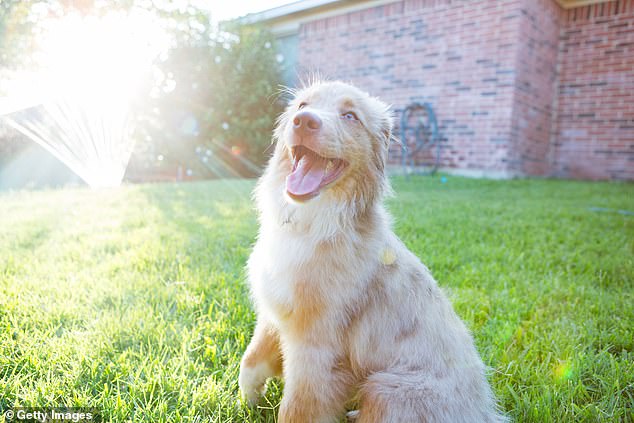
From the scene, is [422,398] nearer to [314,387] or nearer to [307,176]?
[314,387]

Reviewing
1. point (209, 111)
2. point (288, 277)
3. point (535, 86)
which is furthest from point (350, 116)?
point (209, 111)

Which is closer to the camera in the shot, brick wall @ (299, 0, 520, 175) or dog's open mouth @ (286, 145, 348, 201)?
dog's open mouth @ (286, 145, 348, 201)

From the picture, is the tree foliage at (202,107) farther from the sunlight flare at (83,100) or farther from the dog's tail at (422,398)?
the dog's tail at (422,398)

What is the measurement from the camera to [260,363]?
6.29 ft

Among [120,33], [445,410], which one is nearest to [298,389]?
[445,410]

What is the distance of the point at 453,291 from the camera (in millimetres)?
2992

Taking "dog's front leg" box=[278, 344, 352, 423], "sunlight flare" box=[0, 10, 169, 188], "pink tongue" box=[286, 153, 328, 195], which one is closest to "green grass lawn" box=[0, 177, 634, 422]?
"dog's front leg" box=[278, 344, 352, 423]

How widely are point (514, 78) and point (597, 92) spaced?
2.50m

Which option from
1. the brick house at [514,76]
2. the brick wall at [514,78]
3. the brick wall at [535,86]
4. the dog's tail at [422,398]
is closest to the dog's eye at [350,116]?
the dog's tail at [422,398]

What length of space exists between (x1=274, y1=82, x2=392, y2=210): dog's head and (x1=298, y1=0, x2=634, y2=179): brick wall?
23.0ft

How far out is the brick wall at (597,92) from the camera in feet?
31.6

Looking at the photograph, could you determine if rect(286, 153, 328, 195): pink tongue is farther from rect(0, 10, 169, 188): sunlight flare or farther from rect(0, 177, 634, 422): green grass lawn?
rect(0, 10, 169, 188): sunlight flare

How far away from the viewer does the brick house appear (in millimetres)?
9266

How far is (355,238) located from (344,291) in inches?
9.9
